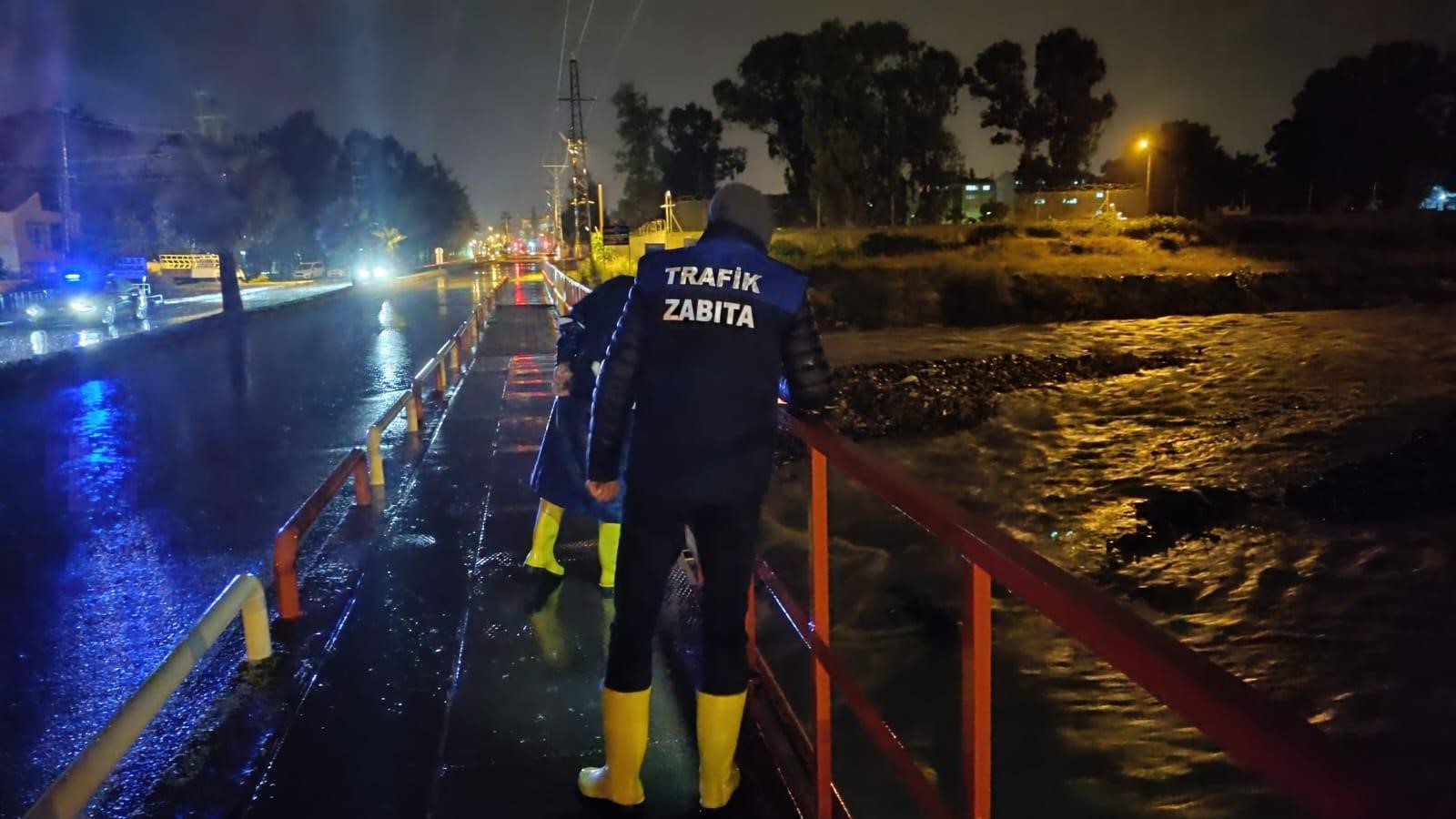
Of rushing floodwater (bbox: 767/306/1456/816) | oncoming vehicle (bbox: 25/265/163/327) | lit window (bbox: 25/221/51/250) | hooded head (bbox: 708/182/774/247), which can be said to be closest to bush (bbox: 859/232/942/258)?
oncoming vehicle (bbox: 25/265/163/327)

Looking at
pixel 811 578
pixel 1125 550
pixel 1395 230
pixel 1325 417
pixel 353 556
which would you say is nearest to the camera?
pixel 811 578

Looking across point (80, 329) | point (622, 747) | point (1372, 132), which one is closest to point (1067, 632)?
point (622, 747)

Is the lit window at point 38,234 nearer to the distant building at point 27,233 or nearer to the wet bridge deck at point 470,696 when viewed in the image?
the distant building at point 27,233

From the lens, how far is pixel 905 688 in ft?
20.7

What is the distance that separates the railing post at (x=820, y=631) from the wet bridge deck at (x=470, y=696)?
0.25 meters

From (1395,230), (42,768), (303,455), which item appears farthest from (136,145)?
(1395,230)

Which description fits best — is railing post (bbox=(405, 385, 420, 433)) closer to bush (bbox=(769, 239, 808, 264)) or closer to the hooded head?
the hooded head

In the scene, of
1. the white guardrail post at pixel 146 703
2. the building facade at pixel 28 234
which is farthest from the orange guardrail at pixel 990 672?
the building facade at pixel 28 234

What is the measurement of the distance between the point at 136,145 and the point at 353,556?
38789mm

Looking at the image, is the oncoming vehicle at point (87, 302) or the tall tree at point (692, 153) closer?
the oncoming vehicle at point (87, 302)

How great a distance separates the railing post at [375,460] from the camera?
8781 mm

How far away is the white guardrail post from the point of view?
10.2 feet

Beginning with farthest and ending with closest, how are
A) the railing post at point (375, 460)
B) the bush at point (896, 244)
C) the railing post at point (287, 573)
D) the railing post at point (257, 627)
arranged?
the bush at point (896, 244), the railing post at point (375, 460), the railing post at point (287, 573), the railing post at point (257, 627)

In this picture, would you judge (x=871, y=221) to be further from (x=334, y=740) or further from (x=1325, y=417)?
(x=334, y=740)
